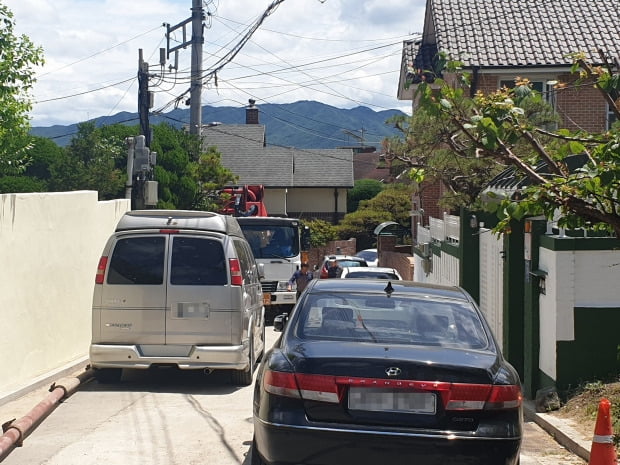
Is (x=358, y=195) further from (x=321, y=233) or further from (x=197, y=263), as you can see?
(x=197, y=263)

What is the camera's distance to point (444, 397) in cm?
592

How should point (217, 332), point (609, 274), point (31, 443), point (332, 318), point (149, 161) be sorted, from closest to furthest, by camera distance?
point (332, 318) < point (31, 443) < point (609, 274) < point (217, 332) < point (149, 161)

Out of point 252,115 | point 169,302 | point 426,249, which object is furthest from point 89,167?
point 252,115

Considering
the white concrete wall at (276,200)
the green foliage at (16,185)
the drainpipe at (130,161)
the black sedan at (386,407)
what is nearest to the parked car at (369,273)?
the drainpipe at (130,161)

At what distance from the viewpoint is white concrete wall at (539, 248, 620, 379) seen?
10.1 meters

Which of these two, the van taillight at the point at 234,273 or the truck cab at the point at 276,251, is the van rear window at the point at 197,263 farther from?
the truck cab at the point at 276,251

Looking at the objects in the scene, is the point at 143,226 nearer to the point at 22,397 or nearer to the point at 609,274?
the point at 22,397

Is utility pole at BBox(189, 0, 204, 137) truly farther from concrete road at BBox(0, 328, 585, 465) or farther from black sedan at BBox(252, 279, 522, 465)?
black sedan at BBox(252, 279, 522, 465)

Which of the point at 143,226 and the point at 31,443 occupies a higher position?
the point at 143,226

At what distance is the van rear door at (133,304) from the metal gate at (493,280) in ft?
14.4

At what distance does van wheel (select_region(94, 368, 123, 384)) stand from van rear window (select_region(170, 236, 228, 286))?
155 centimetres

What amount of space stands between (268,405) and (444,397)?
45.6 inches

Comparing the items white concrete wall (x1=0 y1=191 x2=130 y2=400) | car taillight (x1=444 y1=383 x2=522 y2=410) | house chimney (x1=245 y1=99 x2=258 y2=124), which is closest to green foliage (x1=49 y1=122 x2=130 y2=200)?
white concrete wall (x1=0 y1=191 x2=130 y2=400)

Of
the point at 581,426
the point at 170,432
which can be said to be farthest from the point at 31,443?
the point at 581,426
